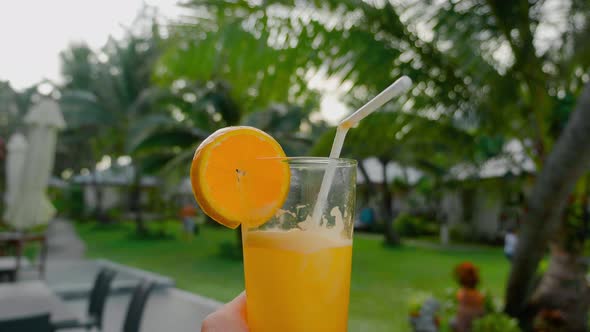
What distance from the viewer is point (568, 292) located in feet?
15.1

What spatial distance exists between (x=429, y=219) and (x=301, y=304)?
19.2 metres

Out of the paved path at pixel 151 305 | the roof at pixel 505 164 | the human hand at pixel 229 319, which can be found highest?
the roof at pixel 505 164

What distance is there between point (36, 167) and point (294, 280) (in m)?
7.90

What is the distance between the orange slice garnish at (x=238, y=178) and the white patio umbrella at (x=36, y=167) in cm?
748

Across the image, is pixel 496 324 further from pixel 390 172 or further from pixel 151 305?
pixel 390 172

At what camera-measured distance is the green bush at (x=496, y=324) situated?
4.34 meters

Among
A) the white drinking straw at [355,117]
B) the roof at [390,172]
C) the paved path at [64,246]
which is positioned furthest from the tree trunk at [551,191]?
the roof at [390,172]

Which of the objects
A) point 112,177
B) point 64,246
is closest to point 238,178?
point 64,246

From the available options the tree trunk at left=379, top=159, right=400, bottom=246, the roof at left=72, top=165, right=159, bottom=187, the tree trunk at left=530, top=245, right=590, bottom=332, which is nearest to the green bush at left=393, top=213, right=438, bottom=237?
the tree trunk at left=379, top=159, right=400, bottom=246

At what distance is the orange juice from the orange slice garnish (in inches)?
1.7

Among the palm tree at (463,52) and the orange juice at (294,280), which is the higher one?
the palm tree at (463,52)

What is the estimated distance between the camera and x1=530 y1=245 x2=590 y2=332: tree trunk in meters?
4.60

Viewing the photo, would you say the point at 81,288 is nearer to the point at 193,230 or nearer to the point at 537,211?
the point at 537,211

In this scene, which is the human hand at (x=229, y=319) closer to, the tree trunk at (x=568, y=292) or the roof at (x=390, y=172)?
the tree trunk at (x=568, y=292)
